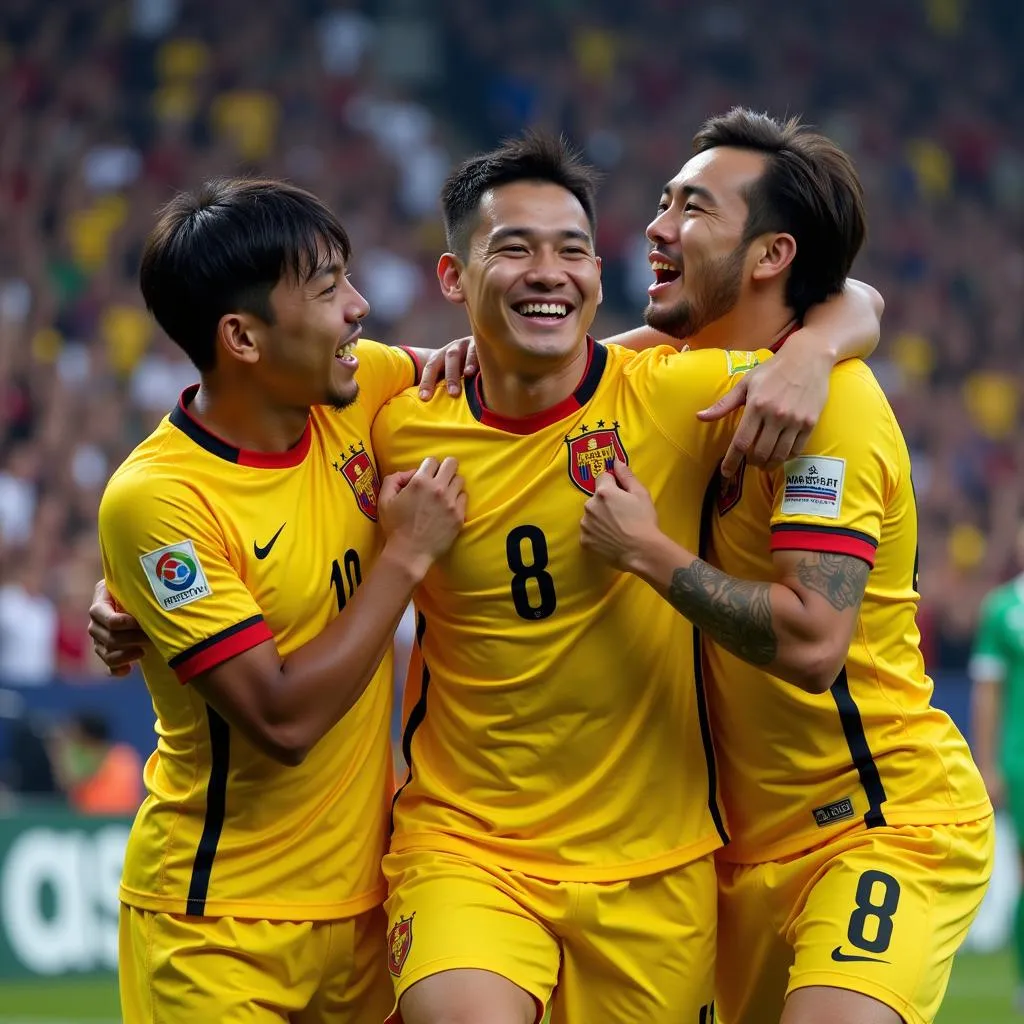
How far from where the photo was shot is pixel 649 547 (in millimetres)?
4410

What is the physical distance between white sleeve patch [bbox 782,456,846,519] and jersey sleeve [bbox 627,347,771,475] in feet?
0.76

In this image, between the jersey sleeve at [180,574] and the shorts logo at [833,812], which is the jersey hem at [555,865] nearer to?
the shorts logo at [833,812]

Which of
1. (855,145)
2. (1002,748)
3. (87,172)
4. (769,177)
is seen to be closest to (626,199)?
(855,145)

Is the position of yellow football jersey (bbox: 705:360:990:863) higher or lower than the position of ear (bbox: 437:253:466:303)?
lower

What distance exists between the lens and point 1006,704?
9.96 meters

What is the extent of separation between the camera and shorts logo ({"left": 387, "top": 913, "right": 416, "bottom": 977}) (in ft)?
14.6

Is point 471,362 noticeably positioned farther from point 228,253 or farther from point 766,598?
point 766,598

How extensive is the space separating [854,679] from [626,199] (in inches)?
602

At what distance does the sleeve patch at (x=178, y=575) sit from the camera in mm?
4395

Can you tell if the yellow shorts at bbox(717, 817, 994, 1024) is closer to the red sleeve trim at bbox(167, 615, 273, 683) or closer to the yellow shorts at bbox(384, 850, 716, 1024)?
the yellow shorts at bbox(384, 850, 716, 1024)

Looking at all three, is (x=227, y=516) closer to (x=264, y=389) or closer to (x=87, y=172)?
(x=264, y=389)

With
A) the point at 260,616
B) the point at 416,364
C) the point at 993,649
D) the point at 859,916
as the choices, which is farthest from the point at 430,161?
the point at 859,916

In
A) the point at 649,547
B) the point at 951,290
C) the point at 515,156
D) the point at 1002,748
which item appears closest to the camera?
the point at 649,547

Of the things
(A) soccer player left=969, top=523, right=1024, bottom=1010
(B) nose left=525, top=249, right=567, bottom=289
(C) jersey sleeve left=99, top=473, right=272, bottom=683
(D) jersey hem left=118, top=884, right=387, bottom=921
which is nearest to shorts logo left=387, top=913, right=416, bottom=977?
(D) jersey hem left=118, top=884, right=387, bottom=921
